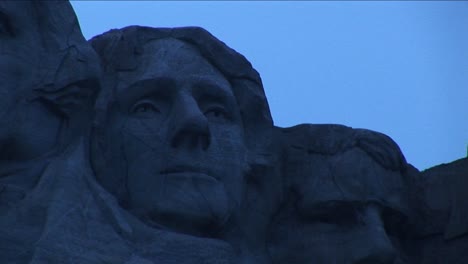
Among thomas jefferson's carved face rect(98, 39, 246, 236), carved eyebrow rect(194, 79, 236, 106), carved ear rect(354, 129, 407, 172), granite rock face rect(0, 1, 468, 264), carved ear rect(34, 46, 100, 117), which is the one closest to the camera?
granite rock face rect(0, 1, 468, 264)

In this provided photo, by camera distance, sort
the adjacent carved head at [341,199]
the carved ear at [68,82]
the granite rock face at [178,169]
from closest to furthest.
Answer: the granite rock face at [178,169], the carved ear at [68,82], the adjacent carved head at [341,199]

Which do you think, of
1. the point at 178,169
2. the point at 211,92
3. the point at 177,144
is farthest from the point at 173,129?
the point at 211,92

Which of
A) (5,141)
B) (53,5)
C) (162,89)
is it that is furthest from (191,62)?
(5,141)

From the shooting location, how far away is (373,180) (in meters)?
6.68

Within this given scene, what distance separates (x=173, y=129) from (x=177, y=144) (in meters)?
0.08

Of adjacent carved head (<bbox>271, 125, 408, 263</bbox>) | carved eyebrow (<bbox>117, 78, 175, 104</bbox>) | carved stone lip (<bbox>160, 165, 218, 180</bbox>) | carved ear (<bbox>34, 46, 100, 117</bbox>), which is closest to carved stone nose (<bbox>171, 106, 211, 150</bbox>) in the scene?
carved stone lip (<bbox>160, 165, 218, 180</bbox>)

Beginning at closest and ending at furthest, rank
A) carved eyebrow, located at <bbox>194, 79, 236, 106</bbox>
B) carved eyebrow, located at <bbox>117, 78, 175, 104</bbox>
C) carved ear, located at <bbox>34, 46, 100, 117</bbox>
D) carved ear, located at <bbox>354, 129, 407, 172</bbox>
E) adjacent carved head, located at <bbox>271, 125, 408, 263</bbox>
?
carved ear, located at <bbox>34, 46, 100, 117</bbox>, carved eyebrow, located at <bbox>117, 78, 175, 104</bbox>, carved eyebrow, located at <bbox>194, 79, 236, 106</bbox>, adjacent carved head, located at <bbox>271, 125, 408, 263</bbox>, carved ear, located at <bbox>354, 129, 407, 172</bbox>

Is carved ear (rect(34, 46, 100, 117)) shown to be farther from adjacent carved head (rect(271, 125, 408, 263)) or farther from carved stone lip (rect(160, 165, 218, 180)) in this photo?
adjacent carved head (rect(271, 125, 408, 263))

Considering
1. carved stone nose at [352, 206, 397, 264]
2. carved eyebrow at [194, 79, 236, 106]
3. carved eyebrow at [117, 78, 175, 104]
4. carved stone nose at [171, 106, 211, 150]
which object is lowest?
carved stone nose at [352, 206, 397, 264]

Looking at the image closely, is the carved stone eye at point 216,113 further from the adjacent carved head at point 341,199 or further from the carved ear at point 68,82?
the carved ear at point 68,82

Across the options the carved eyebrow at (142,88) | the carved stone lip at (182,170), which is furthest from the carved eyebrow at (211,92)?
the carved stone lip at (182,170)

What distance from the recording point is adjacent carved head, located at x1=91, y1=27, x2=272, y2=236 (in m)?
6.02

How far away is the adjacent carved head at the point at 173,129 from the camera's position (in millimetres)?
6020

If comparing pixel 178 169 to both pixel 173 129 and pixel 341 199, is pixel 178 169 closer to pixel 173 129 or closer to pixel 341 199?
pixel 173 129
